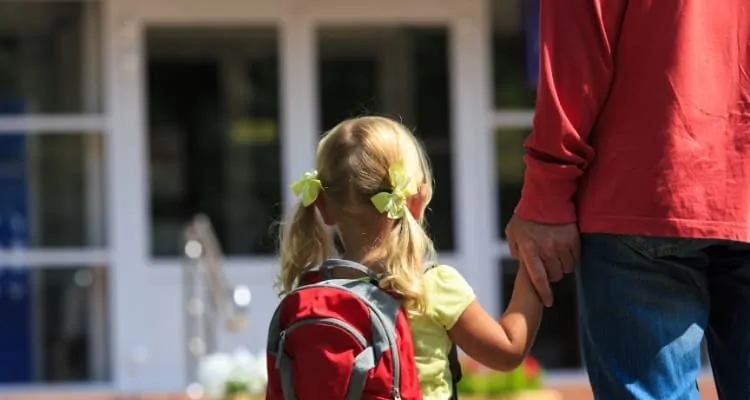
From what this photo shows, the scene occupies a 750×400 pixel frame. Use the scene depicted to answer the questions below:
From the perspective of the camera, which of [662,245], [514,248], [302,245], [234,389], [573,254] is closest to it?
[662,245]

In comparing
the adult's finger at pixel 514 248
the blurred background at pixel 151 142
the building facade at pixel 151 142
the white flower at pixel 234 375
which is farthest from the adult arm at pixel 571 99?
the building facade at pixel 151 142

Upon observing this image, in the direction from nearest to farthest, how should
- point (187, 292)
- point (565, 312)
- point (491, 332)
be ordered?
point (491, 332)
point (187, 292)
point (565, 312)

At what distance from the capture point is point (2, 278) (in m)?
7.97

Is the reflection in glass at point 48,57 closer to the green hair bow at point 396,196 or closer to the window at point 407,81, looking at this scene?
the window at point 407,81

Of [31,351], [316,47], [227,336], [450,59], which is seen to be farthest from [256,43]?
[31,351]

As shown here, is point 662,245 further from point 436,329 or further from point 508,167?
point 508,167

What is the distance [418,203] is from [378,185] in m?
0.14

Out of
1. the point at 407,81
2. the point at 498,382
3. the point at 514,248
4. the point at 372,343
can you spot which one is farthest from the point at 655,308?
the point at 407,81

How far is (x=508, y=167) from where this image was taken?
26.7 feet

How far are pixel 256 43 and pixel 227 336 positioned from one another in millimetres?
1734

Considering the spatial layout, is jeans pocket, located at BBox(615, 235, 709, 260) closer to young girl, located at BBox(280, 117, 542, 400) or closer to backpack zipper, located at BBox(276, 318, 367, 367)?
young girl, located at BBox(280, 117, 542, 400)

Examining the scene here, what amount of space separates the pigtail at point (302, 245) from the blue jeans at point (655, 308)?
57cm

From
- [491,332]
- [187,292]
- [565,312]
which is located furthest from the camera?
[565,312]

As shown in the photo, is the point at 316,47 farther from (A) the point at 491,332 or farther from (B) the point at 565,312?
(A) the point at 491,332
